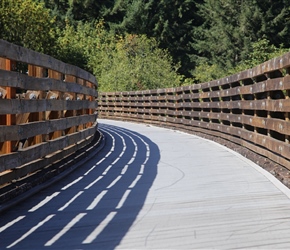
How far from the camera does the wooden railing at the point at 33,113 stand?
5.59 metres

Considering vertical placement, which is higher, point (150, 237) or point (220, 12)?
point (220, 12)

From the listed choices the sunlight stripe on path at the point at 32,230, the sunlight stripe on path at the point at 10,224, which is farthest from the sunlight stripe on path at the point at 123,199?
the sunlight stripe on path at the point at 10,224

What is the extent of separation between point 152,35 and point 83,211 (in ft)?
152

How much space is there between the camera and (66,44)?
4009 cm

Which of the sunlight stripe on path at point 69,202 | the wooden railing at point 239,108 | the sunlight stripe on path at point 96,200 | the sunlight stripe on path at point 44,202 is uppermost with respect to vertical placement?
the wooden railing at point 239,108

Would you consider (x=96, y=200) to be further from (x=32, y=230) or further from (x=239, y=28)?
(x=239, y=28)

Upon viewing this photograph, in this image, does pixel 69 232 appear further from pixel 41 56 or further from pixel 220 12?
pixel 220 12

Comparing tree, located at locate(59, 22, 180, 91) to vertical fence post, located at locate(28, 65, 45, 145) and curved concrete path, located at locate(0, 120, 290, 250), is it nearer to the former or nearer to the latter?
curved concrete path, located at locate(0, 120, 290, 250)

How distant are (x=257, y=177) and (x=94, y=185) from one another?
1.85m

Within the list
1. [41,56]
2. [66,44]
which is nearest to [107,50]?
[66,44]

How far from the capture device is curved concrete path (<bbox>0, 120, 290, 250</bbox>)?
4246 mm

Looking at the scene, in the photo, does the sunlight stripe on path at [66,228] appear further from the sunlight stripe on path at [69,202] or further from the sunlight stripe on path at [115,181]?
the sunlight stripe on path at [115,181]

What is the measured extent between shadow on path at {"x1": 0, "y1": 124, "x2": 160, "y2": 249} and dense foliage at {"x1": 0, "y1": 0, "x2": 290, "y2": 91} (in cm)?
2245

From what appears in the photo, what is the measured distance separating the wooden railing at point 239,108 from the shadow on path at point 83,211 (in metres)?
1.52
